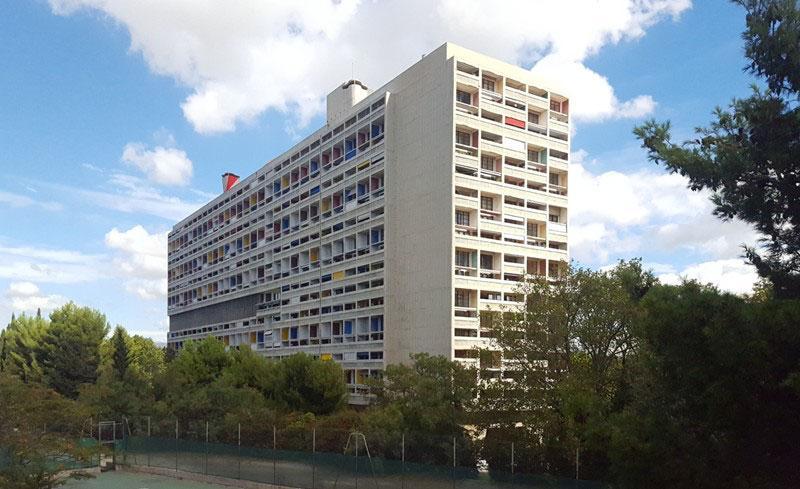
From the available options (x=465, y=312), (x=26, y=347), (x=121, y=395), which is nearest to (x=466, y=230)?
(x=465, y=312)

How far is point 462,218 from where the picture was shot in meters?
40.0

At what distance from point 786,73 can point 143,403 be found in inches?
1535

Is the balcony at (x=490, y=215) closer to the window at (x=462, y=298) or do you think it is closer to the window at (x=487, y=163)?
the window at (x=487, y=163)

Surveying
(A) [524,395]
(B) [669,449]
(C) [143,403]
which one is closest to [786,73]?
(B) [669,449]

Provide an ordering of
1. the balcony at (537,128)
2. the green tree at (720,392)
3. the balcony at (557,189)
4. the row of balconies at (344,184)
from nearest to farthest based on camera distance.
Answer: the green tree at (720,392)
the balcony at (537,128)
the balcony at (557,189)
the row of balconies at (344,184)

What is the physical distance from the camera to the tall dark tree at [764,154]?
432 inches

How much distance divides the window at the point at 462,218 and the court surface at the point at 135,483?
19.6 m

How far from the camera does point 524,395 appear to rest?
23.4 meters

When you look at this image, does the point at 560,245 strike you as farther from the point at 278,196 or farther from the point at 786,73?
the point at 786,73

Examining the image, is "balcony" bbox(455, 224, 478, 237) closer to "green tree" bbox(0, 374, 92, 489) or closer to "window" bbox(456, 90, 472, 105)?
"window" bbox(456, 90, 472, 105)

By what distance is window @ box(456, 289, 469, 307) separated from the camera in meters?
38.9

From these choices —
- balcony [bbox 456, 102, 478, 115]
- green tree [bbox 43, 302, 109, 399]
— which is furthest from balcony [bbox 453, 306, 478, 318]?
green tree [bbox 43, 302, 109, 399]

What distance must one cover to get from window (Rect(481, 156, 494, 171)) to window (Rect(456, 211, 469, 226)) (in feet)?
10.7

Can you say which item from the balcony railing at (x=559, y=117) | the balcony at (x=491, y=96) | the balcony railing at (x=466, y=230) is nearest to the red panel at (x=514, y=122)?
the balcony at (x=491, y=96)
